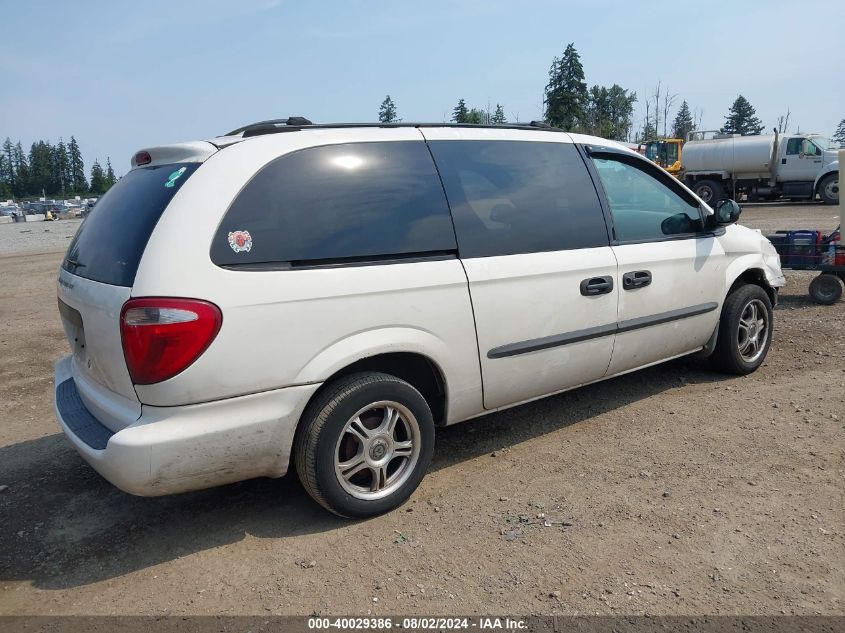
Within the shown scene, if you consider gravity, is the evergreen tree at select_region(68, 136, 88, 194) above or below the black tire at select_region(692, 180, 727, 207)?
above

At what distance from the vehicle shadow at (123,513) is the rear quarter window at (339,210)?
1.33 m

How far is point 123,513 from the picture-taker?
135 inches

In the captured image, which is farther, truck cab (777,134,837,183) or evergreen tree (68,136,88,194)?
evergreen tree (68,136,88,194)

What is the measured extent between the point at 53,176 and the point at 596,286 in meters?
144

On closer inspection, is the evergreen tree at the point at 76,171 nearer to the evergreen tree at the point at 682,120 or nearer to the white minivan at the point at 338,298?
the evergreen tree at the point at 682,120

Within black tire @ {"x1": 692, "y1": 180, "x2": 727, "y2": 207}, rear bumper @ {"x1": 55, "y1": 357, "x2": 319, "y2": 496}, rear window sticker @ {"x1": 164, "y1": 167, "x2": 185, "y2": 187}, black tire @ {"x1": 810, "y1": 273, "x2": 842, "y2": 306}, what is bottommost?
black tire @ {"x1": 810, "y1": 273, "x2": 842, "y2": 306}

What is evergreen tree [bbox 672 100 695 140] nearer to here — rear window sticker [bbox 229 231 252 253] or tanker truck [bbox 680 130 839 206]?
tanker truck [bbox 680 130 839 206]

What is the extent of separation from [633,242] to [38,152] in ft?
478

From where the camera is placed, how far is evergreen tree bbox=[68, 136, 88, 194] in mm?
A: 128375

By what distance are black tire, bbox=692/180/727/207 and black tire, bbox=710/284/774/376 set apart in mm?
22747

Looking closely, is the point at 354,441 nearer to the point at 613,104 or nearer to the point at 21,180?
the point at 613,104

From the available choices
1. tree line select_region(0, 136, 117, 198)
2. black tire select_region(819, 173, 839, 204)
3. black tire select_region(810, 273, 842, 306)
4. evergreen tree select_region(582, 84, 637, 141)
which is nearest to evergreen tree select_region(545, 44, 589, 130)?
evergreen tree select_region(582, 84, 637, 141)

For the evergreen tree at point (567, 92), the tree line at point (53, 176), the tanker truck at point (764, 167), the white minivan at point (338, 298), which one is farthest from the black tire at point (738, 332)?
the tree line at point (53, 176)

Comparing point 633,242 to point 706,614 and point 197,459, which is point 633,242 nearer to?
point 706,614
